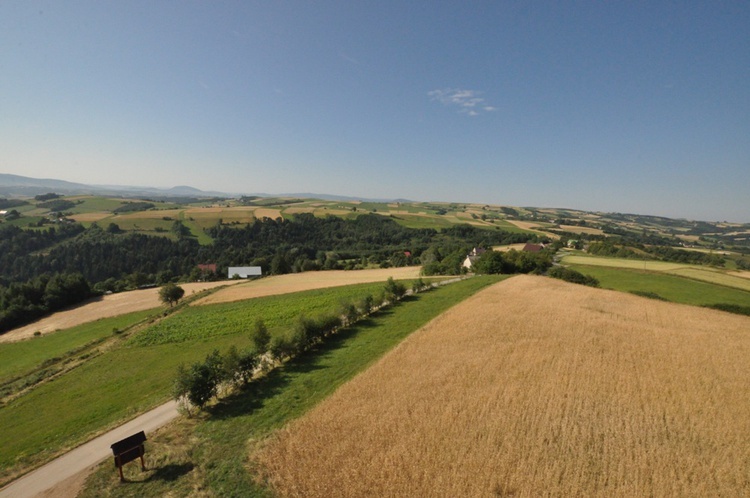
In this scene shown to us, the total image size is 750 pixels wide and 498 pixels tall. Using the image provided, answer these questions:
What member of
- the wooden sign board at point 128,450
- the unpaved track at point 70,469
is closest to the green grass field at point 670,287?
the wooden sign board at point 128,450

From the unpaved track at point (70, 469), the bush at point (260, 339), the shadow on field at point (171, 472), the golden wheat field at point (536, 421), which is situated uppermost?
the golden wheat field at point (536, 421)

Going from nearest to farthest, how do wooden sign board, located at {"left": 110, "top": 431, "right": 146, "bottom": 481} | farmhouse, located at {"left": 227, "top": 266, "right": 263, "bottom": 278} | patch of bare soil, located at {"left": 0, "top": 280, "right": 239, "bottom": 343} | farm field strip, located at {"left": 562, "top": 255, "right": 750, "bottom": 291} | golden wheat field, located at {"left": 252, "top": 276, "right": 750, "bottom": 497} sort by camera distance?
1. golden wheat field, located at {"left": 252, "top": 276, "right": 750, "bottom": 497}
2. wooden sign board, located at {"left": 110, "top": 431, "right": 146, "bottom": 481}
3. patch of bare soil, located at {"left": 0, "top": 280, "right": 239, "bottom": 343}
4. farm field strip, located at {"left": 562, "top": 255, "right": 750, "bottom": 291}
5. farmhouse, located at {"left": 227, "top": 266, "right": 263, "bottom": 278}

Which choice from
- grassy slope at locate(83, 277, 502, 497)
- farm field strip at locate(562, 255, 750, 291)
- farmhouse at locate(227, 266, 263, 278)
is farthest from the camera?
Result: farmhouse at locate(227, 266, 263, 278)

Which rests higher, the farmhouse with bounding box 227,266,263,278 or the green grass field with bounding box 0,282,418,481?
the green grass field with bounding box 0,282,418,481

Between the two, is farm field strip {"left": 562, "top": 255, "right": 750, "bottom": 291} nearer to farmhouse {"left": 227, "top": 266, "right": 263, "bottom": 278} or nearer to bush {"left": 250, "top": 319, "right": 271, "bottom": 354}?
bush {"left": 250, "top": 319, "right": 271, "bottom": 354}

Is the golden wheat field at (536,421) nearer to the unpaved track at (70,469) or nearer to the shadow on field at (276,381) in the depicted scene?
the shadow on field at (276,381)

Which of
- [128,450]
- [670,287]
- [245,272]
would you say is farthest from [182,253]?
[670,287]

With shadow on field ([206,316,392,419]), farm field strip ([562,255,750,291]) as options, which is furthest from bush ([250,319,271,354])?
farm field strip ([562,255,750,291])

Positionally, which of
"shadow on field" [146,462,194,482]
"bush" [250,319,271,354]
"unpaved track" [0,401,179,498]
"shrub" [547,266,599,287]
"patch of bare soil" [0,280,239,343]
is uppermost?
"shrub" [547,266,599,287]
